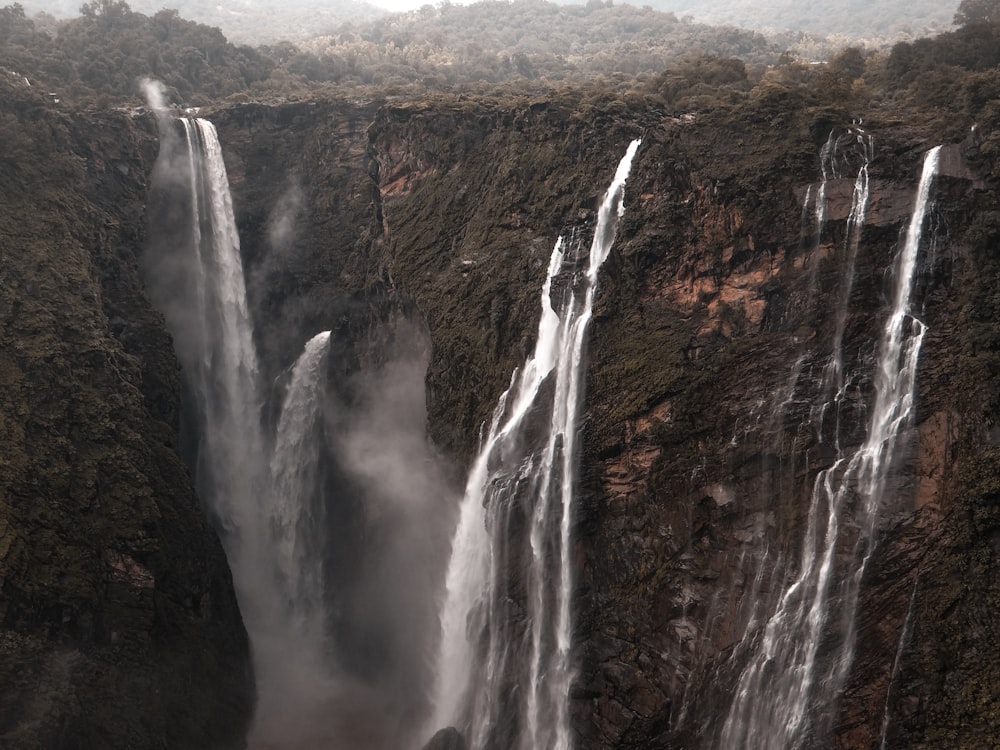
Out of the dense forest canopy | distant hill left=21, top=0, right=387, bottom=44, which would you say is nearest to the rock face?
the dense forest canopy

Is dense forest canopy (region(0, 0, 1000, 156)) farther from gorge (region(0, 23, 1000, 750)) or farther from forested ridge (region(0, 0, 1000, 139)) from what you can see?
gorge (region(0, 23, 1000, 750))

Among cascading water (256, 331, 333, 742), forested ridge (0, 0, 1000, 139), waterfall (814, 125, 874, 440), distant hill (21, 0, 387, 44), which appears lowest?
cascading water (256, 331, 333, 742)

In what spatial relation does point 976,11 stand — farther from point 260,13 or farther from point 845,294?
point 260,13

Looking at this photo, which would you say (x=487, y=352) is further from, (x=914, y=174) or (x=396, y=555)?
(x=914, y=174)

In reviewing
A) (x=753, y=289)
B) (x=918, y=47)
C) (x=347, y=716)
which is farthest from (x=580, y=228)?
(x=347, y=716)

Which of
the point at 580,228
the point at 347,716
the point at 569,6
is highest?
the point at 569,6

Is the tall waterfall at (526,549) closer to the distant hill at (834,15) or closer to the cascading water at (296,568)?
the cascading water at (296,568)

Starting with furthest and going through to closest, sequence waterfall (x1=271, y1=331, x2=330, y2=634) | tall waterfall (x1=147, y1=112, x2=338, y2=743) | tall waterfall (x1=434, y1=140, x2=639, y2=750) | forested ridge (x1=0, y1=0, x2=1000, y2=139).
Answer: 1. waterfall (x1=271, y1=331, x2=330, y2=634)
2. tall waterfall (x1=147, y1=112, x2=338, y2=743)
3. forested ridge (x1=0, y1=0, x2=1000, y2=139)
4. tall waterfall (x1=434, y1=140, x2=639, y2=750)
